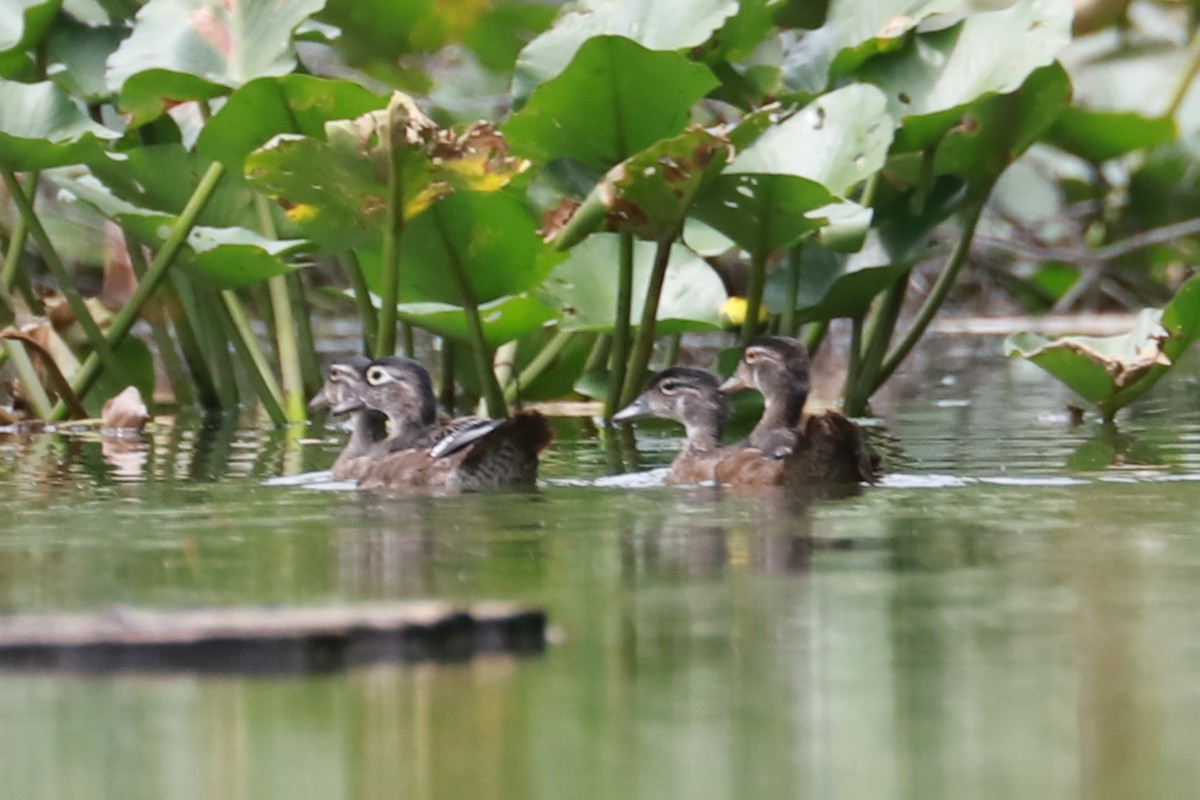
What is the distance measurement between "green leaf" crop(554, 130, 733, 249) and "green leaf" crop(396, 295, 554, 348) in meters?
0.56

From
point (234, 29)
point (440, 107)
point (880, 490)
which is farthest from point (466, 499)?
point (440, 107)

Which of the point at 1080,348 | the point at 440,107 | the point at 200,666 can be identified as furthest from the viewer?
the point at 440,107

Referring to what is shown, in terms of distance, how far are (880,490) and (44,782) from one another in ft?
13.0

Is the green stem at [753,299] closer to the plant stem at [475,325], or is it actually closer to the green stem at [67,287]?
the plant stem at [475,325]

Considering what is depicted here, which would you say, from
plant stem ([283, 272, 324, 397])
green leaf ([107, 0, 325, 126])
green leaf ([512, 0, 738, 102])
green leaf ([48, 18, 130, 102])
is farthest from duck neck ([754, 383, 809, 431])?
green leaf ([48, 18, 130, 102])

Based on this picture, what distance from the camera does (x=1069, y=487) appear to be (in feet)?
22.7

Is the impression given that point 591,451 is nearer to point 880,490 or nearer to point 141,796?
point 880,490

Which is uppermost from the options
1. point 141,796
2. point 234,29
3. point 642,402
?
point 234,29

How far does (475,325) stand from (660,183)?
1.01 meters

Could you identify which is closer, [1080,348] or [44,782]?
[44,782]

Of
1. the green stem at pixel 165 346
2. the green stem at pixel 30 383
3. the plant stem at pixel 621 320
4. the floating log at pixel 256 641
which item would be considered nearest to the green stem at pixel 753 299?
the plant stem at pixel 621 320

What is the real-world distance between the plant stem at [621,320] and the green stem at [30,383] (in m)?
2.39

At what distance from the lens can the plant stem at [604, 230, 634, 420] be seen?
8.66 m

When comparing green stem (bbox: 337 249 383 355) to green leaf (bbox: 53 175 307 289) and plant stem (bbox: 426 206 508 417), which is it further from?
plant stem (bbox: 426 206 508 417)
